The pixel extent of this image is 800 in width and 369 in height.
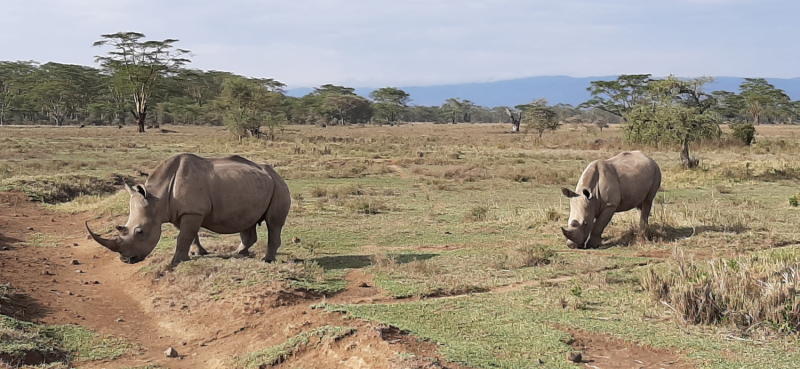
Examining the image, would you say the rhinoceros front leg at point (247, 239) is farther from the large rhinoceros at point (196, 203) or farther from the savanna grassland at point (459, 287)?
the savanna grassland at point (459, 287)

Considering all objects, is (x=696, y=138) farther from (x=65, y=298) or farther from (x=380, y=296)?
(x=65, y=298)

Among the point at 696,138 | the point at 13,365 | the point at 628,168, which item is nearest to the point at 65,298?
the point at 13,365

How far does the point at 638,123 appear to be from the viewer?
2733 cm

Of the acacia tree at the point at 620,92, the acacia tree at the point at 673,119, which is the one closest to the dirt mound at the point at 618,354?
the acacia tree at the point at 673,119

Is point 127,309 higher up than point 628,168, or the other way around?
point 628,168

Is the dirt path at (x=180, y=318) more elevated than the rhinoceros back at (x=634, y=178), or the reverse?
the rhinoceros back at (x=634, y=178)

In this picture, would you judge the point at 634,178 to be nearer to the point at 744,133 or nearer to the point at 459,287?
the point at 459,287

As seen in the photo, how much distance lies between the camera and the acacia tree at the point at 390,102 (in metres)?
91.1

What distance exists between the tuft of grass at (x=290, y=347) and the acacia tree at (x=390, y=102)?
84.8 meters

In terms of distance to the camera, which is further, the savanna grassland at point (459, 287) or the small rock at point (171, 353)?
the small rock at point (171, 353)

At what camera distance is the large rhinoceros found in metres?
9.13

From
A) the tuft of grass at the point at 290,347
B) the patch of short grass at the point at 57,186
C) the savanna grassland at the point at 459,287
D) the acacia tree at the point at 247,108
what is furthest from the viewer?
the acacia tree at the point at 247,108

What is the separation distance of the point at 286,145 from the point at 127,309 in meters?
31.0

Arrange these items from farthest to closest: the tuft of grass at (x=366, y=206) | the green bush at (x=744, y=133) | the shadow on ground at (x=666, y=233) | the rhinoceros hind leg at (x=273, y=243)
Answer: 1. the green bush at (x=744, y=133)
2. the tuft of grass at (x=366, y=206)
3. the shadow on ground at (x=666, y=233)
4. the rhinoceros hind leg at (x=273, y=243)
